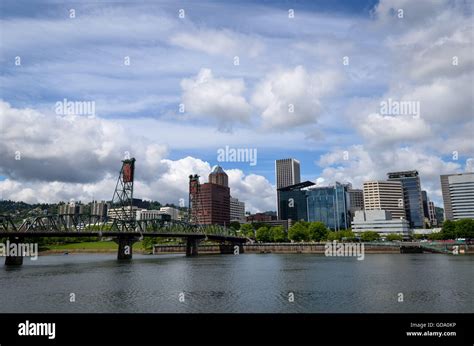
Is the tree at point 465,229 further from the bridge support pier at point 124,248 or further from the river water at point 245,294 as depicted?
the bridge support pier at point 124,248

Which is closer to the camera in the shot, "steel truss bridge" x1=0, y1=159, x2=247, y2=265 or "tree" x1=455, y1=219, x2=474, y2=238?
"steel truss bridge" x1=0, y1=159, x2=247, y2=265

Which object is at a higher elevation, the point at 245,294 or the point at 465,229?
the point at 465,229

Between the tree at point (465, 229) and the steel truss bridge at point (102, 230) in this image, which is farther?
the tree at point (465, 229)

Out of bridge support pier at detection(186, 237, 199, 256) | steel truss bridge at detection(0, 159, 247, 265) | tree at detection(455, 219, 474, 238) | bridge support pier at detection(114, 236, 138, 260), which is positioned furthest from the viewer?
tree at detection(455, 219, 474, 238)

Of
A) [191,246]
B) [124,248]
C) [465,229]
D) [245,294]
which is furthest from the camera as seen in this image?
[465,229]

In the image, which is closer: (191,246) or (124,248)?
(124,248)

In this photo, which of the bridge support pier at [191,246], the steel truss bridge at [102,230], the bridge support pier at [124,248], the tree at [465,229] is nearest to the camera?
the steel truss bridge at [102,230]

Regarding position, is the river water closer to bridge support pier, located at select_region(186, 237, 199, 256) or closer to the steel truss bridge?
the steel truss bridge

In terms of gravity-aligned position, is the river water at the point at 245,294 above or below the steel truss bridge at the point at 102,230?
below

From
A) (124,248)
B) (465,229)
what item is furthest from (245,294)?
(465,229)

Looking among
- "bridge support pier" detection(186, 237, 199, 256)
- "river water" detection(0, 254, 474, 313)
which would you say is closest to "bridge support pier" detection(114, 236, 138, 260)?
"bridge support pier" detection(186, 237, 199, 256)

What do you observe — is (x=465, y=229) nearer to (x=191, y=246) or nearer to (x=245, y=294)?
(x=191, y=246)

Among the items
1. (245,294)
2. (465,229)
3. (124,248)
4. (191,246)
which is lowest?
(191,246)

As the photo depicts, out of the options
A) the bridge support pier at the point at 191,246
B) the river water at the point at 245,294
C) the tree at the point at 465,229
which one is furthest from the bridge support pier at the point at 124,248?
the tree at the point at 465,229
